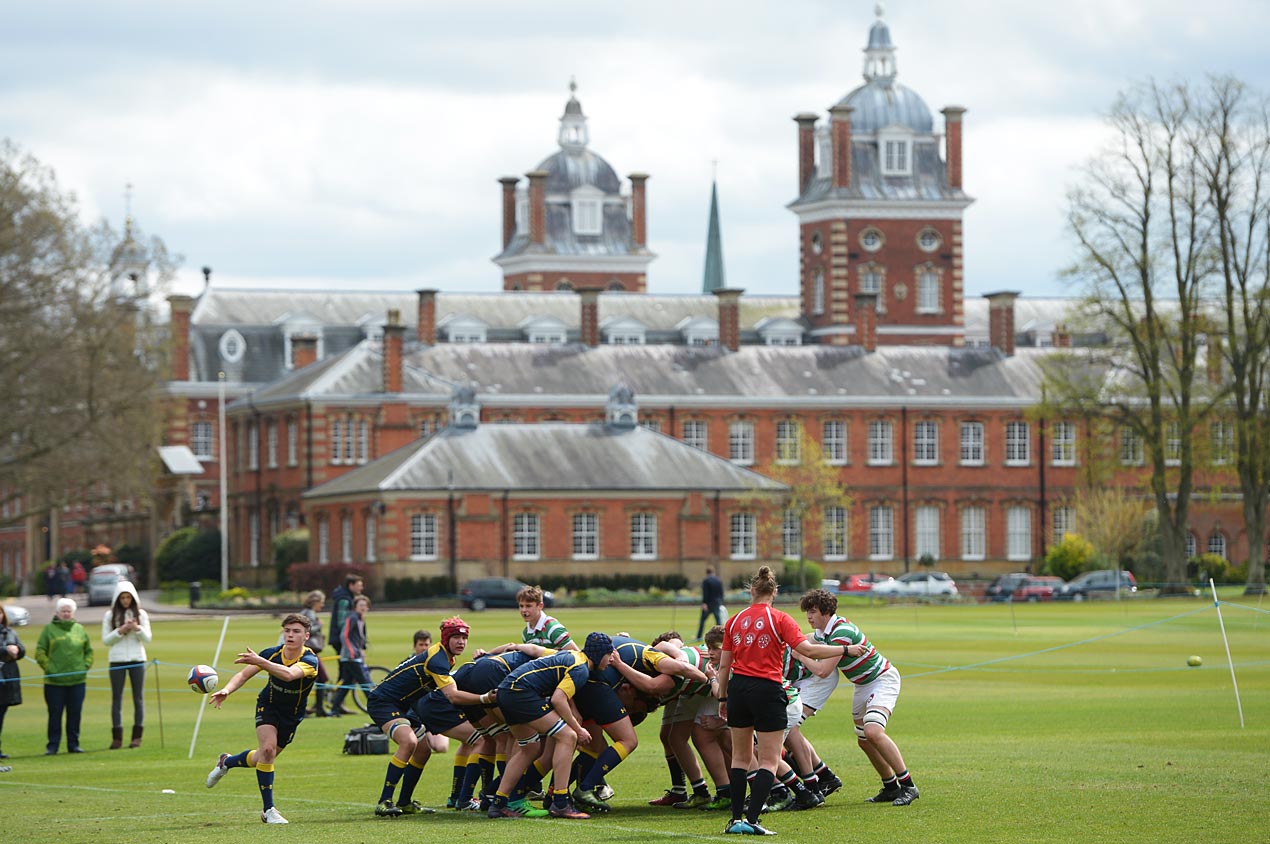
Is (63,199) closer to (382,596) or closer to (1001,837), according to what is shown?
(382,596)

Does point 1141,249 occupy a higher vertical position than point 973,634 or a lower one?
higher

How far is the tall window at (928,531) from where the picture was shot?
86.8 m

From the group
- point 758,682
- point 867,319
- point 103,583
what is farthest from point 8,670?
point 867,319

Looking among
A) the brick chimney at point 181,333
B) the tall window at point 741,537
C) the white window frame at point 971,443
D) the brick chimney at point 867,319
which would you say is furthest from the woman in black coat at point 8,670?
the brick chimney at point 867,319

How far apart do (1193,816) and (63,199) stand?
48248 millimetres

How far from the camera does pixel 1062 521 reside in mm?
87688

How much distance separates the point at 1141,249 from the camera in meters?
69.3

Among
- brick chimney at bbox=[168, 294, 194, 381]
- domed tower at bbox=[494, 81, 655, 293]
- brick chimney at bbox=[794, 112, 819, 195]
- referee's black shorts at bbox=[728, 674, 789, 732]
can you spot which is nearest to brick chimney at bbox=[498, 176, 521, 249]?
domed tower at bbox=[494, 81, 655, 293]

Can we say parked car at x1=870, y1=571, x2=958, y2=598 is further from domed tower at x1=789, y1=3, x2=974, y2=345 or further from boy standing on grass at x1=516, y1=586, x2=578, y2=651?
boy standing on grass at x1=516, y1=586, x2=578, y2=651

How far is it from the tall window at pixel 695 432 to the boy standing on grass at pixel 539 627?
68.3 meters

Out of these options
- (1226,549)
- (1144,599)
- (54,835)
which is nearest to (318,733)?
(54,835)

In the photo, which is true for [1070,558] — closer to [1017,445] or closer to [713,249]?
[1017,445]

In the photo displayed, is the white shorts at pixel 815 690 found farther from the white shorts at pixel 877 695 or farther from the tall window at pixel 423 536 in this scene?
the tall window at pixel 423 536

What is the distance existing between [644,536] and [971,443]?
17.2 metres
